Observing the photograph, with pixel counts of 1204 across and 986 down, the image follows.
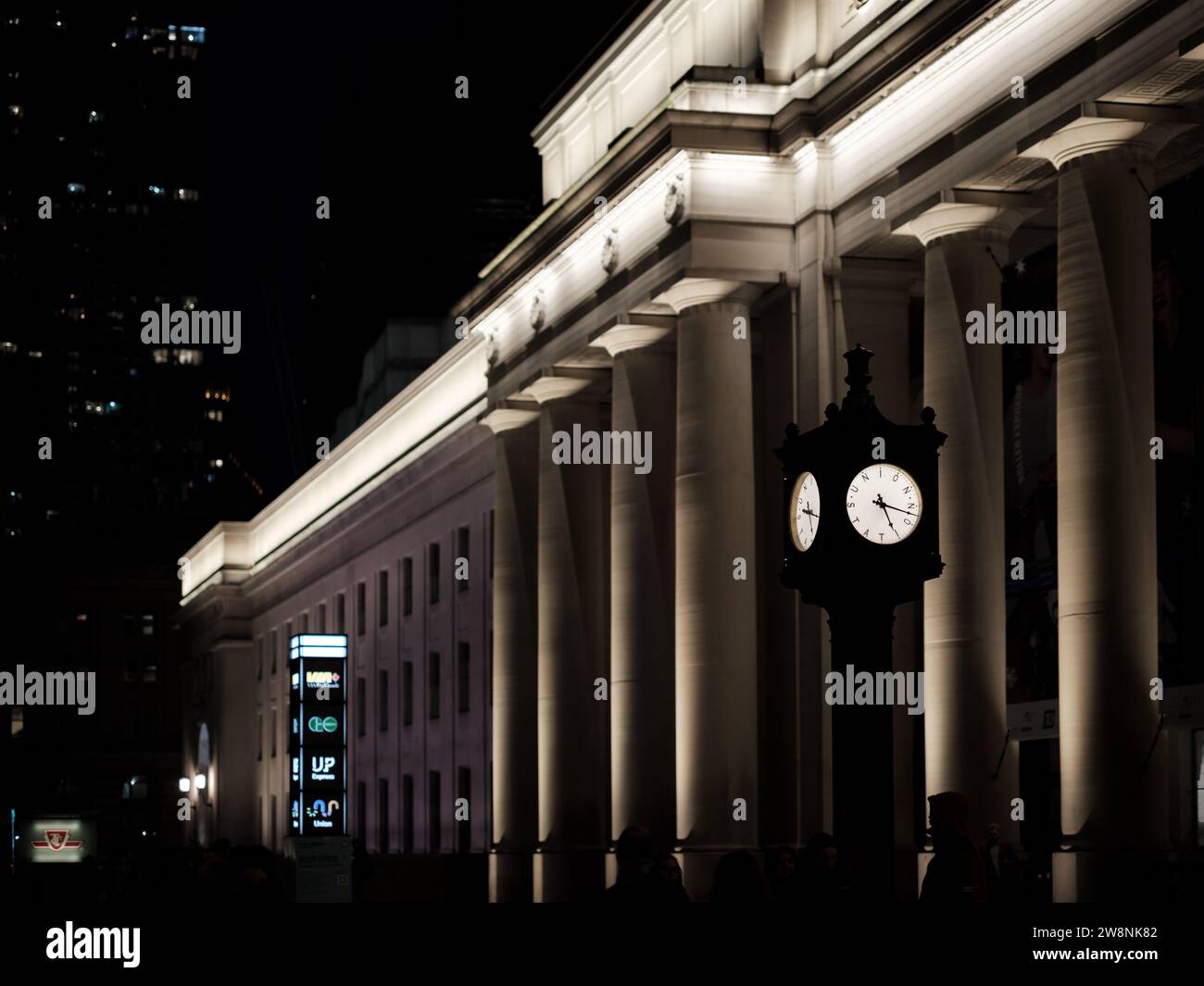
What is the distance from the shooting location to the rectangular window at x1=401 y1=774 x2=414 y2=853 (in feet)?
234

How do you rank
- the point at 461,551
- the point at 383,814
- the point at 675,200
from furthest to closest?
the point at 383,814
the point at 461,551
the point at 675,200

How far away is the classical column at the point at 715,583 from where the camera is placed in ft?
118

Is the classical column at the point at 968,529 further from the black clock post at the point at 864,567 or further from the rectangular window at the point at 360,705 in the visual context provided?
the rectangular window at the point at 360,705

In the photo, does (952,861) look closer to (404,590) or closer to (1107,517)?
(1107,517)

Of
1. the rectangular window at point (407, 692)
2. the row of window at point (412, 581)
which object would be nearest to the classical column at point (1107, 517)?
the row of window at point (412, 581)

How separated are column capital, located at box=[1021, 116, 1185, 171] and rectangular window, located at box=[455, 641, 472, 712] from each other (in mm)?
39303

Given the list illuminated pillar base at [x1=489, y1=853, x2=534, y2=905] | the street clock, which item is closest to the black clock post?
the street clock

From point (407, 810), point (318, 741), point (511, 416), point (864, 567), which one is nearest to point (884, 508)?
point (864, 567)

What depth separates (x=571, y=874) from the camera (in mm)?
42688

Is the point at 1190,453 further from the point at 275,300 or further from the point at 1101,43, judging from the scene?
the point at 275,300

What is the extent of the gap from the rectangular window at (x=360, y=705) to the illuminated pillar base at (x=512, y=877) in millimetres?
32315

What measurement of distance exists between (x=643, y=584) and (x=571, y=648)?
180 inches

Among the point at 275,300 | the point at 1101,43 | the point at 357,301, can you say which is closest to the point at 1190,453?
the point at 1101,43
